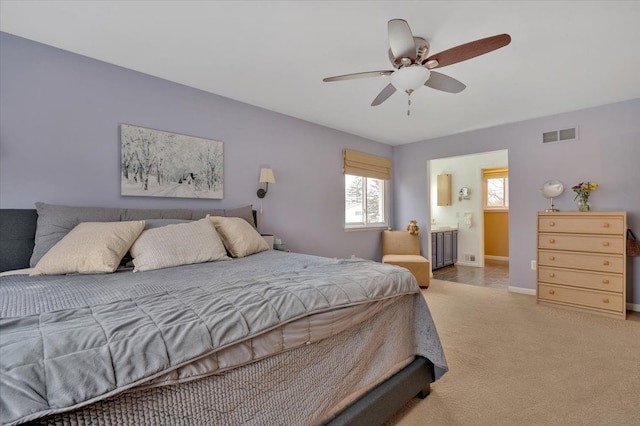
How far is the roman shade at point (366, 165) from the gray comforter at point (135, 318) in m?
2.96

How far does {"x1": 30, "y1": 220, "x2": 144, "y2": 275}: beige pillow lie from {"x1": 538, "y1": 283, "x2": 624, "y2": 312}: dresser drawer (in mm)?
4229

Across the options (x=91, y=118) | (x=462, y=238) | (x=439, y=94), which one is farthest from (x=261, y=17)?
(x=462, y=238)

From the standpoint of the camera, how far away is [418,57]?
81.6 inches

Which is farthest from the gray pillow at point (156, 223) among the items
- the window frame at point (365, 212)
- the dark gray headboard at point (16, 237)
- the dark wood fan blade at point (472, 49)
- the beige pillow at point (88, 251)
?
the window frame at point (365, 212)

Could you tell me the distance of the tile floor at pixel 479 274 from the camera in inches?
180

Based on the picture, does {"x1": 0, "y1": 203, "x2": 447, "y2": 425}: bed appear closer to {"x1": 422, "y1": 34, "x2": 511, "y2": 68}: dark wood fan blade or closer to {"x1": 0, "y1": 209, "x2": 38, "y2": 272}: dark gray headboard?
{"x1": 0, "y1": 209, "x2": 38, "y2": 272}: dark gray headboard

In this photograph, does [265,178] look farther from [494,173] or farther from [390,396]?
[494,173]

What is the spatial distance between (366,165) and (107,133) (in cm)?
344

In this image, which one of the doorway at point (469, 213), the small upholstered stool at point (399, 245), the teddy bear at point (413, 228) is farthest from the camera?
the doorway at point (469, 213)

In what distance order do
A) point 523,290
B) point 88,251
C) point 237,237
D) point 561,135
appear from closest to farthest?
point 88,251
point 237,237
point 561,135
point 523,290

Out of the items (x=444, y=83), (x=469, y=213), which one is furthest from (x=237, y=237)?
(x=469, y=213)

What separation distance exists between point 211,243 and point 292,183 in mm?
1786

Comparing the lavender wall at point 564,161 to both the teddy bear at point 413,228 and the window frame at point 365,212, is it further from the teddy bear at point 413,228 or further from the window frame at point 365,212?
the window frame at point 365,212

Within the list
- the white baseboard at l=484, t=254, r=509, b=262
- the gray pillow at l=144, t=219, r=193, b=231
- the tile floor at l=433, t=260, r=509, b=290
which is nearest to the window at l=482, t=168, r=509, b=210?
the white baseboard at l=484, t=254, r=509, b=262
